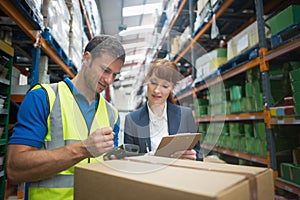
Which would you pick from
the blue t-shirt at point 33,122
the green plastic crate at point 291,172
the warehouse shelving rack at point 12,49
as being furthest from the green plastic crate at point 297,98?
the warehouse shelving rack at point 12,49

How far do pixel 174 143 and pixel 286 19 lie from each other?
4.73ft

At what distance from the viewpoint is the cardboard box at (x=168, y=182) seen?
396mm

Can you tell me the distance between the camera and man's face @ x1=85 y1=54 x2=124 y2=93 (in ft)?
2.52

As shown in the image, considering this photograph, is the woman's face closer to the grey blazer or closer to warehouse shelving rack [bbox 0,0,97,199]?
the grey blazer

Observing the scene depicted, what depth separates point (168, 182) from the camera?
437 millimetres

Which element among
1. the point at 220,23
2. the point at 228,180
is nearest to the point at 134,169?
the point at 228,180

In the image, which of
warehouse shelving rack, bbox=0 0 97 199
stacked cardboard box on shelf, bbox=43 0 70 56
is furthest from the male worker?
stacked cardboard box on shelf, bbox=43 0 70 56

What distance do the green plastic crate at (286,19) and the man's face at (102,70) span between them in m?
1.41

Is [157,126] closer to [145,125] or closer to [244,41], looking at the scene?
[145,125]

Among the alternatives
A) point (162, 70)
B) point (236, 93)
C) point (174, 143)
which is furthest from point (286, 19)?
point (174, 143)

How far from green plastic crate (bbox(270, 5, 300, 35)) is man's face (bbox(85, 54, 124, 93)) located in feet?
4.64

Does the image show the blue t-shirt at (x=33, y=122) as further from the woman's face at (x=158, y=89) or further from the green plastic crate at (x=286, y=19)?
the green plastic crate at (x=286, y=19)

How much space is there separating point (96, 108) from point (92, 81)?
0.49 feet

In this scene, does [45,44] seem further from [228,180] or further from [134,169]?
[228,180]
